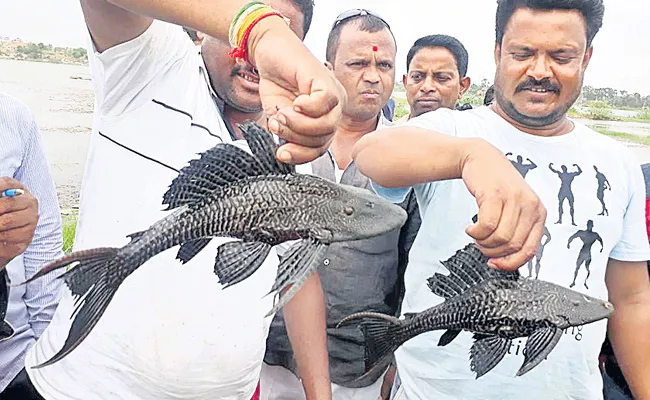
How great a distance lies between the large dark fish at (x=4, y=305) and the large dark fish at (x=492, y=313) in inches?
40.9

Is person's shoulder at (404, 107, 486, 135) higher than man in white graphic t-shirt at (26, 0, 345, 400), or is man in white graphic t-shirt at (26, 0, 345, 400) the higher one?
person's shoulder at (404, 107, 486, 135)

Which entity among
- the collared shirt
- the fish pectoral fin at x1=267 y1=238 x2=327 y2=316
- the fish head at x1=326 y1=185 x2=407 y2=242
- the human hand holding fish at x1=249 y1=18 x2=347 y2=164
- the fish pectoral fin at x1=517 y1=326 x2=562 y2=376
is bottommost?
the collared shirt

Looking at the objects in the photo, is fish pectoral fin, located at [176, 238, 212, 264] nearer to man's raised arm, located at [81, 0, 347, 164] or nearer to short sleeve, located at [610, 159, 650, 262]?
man's raised arm, located at [81, 0, 347, 164]

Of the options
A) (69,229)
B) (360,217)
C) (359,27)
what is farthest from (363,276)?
(69,229)

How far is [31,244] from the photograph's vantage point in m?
1.96

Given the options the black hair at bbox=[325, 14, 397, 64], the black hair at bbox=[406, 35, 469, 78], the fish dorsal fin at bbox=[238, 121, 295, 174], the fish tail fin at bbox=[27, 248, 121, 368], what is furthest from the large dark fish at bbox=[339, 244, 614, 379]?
the black hair at bbox=[406, 35, 469, 78]

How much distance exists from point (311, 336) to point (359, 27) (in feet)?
4.69

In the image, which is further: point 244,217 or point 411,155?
point 411,155

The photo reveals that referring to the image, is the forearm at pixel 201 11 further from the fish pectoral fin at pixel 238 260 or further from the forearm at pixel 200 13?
the fish pectoral fin at pixel 238 260

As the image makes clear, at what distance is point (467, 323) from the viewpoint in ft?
4.66

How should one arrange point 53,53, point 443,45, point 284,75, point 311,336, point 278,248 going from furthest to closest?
point 443,45, point 53,53, point 311,336, point 278,248, point 284,75

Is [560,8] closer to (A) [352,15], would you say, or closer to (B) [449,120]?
(B) [449,120]

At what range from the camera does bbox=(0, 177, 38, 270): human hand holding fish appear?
57.7 inches

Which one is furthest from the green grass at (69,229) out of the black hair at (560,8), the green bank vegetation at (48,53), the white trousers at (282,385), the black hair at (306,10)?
the black hair at (560,8)
